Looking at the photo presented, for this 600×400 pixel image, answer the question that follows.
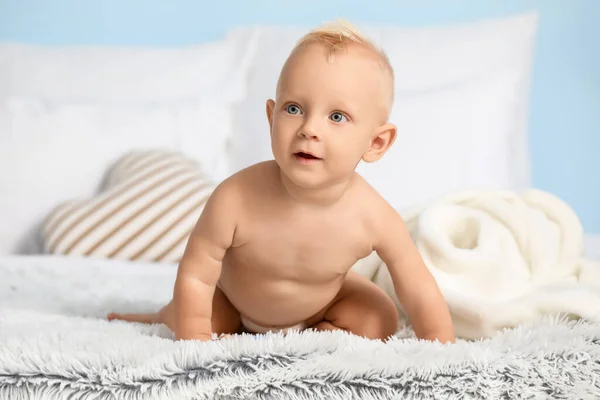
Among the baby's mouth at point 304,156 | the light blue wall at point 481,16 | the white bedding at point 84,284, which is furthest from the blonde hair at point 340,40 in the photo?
the light blue wall at point 481,16

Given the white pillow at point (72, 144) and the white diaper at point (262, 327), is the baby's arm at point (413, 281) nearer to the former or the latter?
the white diaper at point (262, 327)

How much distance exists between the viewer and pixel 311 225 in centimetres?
98

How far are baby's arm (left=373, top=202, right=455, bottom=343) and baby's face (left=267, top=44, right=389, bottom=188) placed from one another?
5.2 inches

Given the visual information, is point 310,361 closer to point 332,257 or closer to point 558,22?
point 332,257

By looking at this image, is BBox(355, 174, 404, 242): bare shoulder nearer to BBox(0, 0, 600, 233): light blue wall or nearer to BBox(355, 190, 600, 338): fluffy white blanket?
BBox(355, 190, 600, 338): fluffy white blanket

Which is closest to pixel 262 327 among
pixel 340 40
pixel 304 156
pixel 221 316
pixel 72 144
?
pixel 221 316

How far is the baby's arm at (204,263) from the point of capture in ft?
3.14

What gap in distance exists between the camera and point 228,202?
974mm

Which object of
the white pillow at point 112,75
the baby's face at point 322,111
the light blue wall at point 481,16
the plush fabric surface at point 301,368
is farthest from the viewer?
the light blue wall at point 481,16

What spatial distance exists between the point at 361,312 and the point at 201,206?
2.54 ft

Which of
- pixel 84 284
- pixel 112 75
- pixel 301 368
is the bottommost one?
pixel 84 284

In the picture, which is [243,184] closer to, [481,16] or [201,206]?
[201,206]

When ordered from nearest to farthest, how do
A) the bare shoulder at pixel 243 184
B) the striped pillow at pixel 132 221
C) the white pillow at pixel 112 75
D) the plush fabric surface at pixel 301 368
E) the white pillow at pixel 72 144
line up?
the plush fabric surface at pixel 301 368 < the bare shoulder at pixel 243 184 < the striped pillow at pixel 132 221 < the white pillow at pixel 72 144 < the white pillow at pixel 112 75

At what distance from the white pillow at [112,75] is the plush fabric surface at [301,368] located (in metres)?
1.32
